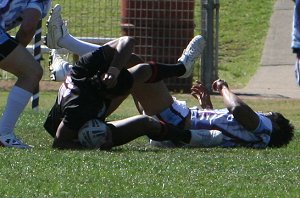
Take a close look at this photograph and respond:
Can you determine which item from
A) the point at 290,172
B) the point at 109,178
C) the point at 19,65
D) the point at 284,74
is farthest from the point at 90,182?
the point at 284,74

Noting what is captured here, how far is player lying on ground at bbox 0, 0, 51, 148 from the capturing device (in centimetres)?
844

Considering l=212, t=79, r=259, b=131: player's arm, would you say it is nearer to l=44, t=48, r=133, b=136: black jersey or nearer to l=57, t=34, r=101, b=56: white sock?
l=44, t=48, r=133, b=136: black jersey

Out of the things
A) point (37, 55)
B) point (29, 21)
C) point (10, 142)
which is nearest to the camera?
point (10, 142)

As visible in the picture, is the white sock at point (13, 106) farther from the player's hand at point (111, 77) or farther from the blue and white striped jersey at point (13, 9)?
the player's hand at point (111, 77)

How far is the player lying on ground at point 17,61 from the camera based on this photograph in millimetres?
8438

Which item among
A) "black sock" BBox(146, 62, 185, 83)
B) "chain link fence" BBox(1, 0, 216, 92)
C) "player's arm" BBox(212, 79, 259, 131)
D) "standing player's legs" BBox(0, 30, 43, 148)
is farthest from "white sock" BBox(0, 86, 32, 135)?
"chain link fence" BBox(1, 0, 216, 92)

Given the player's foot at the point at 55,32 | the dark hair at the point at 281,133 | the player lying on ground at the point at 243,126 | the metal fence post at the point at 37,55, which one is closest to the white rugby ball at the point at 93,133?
the player lying on ground at the point at 243,126

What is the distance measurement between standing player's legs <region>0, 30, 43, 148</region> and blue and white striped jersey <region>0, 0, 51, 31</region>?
0.52 feet

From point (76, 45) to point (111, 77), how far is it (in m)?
1.56

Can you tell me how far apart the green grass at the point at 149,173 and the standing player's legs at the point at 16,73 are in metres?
0.26

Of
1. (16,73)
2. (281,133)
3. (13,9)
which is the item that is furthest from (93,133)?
(281,133)

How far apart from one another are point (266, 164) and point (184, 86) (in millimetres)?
8196

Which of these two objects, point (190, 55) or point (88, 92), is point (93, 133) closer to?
point (88, 92)

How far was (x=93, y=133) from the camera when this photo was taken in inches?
326
